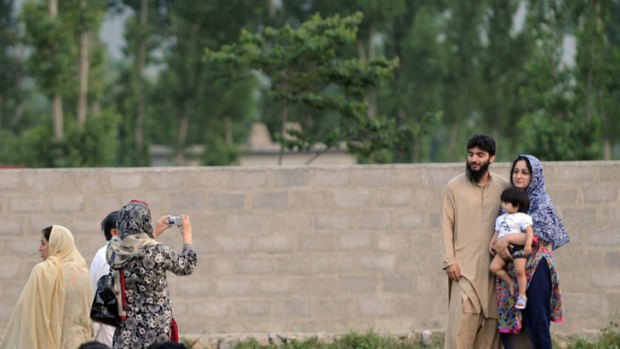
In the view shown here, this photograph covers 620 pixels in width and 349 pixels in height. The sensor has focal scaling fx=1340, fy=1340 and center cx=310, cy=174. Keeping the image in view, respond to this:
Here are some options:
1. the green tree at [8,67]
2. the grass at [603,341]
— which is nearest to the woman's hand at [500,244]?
the grass at [603,341]

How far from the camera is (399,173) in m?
10.1

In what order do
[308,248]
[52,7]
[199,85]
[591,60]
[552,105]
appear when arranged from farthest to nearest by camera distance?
1. [199,85]
2. [52,7]
3. [552,105]
4. [591,60]
5. [308,248]

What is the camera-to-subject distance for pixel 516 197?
7352mm

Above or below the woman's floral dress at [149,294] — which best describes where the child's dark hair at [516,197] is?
above

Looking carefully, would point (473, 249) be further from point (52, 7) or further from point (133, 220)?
point (52, 7)

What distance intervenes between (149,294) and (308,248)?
3.24 m

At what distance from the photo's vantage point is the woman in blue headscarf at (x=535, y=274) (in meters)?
7.45

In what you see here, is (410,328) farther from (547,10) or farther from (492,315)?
(547,10)

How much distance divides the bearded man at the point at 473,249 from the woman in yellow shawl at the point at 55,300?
2.16m

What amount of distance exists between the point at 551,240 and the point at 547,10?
21.1m

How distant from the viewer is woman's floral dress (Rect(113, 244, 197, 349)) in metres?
6.84

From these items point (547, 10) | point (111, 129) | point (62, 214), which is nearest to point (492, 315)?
point (62, 214)

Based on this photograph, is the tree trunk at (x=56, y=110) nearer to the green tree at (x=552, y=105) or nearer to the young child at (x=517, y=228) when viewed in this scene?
the green tree at (x=552, y=105)

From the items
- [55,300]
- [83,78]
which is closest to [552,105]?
[83,78]
